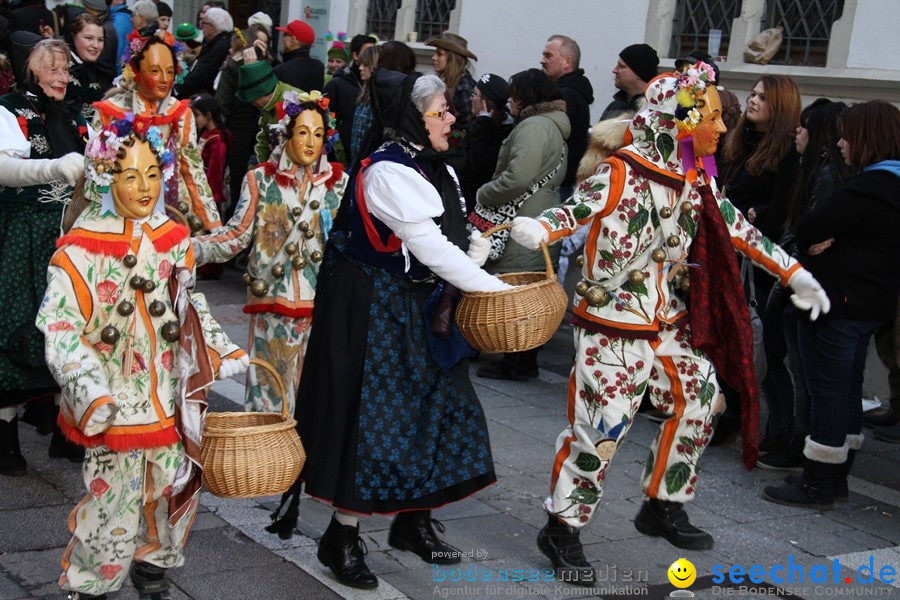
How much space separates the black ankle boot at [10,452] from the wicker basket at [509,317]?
2.51 meters

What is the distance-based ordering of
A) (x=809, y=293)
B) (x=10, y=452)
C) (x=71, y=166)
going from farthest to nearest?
1. (x=10, y=452)
2. (x=809, y=293)
3. (x=71, y=166)

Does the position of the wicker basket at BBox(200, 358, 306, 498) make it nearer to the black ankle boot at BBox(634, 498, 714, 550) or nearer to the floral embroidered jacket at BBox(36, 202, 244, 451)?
the floral embroidered jacket at BBox(36, 202, 244, 451)

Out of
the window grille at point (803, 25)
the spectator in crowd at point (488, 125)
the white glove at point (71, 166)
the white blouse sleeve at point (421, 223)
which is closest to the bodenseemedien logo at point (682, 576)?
the white blouse sleeve at point (421, 223)

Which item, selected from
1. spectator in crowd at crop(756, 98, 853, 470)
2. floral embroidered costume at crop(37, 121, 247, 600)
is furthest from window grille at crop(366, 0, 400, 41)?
floral embroidered costume at crop(37, 121, 247, 600)

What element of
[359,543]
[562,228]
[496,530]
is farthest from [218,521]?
[562,228]

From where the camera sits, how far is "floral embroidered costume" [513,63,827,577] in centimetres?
489

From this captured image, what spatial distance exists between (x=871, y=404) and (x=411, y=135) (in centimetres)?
464

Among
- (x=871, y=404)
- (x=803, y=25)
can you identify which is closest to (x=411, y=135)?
(x=871, y=404)

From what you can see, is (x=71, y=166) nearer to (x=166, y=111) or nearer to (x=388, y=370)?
(x=388, y=370)

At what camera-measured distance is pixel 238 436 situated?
4.11 meters

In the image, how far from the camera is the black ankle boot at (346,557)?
180 inches

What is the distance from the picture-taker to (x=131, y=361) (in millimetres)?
4059

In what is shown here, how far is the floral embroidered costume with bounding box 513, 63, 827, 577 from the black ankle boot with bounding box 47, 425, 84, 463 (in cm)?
244

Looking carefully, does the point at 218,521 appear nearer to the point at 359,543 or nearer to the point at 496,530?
the point at 359,543
